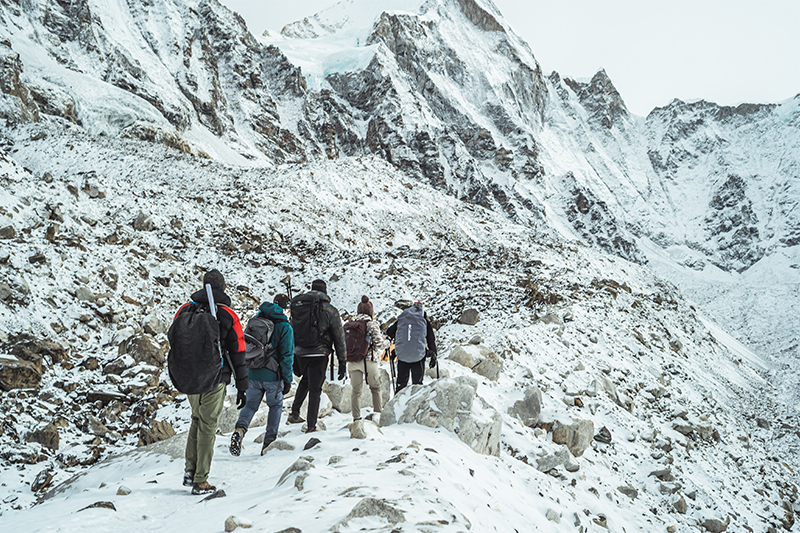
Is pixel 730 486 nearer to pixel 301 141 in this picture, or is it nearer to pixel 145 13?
pixel 301 141

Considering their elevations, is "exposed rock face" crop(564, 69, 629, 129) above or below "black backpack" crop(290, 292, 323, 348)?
above

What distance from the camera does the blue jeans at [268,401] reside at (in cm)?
555

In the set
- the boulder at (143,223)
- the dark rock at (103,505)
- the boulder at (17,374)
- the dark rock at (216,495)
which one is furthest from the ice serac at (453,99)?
the dark rock at (103,505)

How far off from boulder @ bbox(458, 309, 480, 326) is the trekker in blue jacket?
971 cm

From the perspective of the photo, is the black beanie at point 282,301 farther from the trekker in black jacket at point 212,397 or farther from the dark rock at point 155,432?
the dark rock at point 155,432

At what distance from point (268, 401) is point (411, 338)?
10.0 ft

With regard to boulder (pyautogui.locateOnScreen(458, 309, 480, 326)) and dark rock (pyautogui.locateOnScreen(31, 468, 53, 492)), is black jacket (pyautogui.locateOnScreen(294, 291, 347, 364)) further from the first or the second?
boulder (pyautogui.locateOnScreen(458, 309, 480, 326))

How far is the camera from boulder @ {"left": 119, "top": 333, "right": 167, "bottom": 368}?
9.12 metres

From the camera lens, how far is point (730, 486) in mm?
9516

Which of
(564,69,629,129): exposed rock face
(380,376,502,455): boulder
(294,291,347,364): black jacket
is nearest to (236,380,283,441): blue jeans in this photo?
(294,291,347,364): black jacket

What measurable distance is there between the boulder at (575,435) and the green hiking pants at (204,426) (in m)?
7.06

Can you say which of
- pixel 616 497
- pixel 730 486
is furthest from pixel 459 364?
pixel 730 486

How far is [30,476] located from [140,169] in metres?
26.4

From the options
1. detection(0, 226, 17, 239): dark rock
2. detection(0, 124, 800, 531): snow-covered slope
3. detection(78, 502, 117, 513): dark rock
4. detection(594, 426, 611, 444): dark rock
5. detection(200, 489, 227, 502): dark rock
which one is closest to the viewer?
detection(78, 502, 117, 513): dark rock
